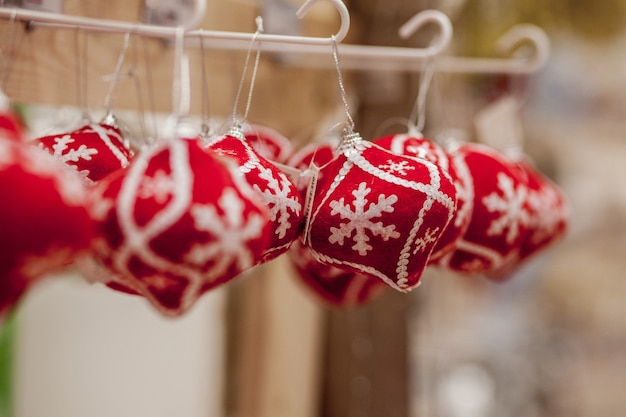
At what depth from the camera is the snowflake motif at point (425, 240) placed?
59 cm

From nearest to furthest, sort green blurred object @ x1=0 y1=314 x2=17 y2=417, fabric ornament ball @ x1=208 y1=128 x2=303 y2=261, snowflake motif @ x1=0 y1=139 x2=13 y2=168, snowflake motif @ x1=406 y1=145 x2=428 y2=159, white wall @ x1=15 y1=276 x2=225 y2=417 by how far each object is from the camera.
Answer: snowflake motif @ x1=0 y1=139 x2=13 y2=168
fabric ornament ball @ x1=208 y1=128 x2=303 y2=261
snowflake motif @ x1=406 y1=145 x2=428 y2=159
green blurred object @ x1=0 y1=314 x2=17 y2=417
white wall @ x1=15 y1=276 x2=225 y2=417

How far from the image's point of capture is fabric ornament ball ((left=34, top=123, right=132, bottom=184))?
0.58 meters

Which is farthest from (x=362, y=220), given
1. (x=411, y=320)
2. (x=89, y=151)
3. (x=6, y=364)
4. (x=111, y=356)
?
(x=111, y=356)

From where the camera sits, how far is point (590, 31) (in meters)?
1.57

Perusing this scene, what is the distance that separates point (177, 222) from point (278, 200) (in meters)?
0.15

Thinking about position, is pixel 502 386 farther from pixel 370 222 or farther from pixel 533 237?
pixel 370 222

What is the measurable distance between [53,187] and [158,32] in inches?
9.3

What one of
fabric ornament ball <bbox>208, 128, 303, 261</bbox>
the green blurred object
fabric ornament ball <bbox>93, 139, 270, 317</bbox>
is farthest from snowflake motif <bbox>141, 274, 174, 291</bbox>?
the green blurred object

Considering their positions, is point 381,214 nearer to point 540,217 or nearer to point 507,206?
point 507,206

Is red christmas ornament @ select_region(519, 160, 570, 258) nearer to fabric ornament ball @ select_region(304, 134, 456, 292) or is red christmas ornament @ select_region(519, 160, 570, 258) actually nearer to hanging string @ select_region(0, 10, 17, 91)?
fabric ornament ball @ select_region(304, 134, 456, 292)

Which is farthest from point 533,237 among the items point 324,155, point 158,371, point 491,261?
point 158,371

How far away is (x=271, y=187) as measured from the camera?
0.57 meters

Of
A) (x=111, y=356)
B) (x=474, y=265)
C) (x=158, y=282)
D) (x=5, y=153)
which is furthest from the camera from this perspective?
(x=111, y=356)

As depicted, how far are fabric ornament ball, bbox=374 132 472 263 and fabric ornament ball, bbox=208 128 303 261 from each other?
16 centimetres
